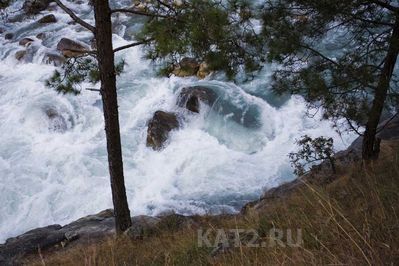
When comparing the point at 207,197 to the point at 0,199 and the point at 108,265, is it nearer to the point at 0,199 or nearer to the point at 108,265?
the point at 0,199

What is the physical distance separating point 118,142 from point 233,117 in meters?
7.71

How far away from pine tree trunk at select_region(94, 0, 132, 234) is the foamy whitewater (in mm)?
3918

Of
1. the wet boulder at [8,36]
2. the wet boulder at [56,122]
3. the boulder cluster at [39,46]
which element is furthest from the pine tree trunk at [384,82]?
the wet boulder at [8,36]

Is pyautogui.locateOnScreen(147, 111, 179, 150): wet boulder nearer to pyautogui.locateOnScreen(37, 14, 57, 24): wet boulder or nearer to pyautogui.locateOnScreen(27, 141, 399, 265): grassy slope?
pyautogui.locateOnScreen(27, 141, 399, 265): grassy slope

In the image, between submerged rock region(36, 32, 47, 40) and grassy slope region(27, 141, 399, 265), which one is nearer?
grassy slope region(27, 141, 399, 265)

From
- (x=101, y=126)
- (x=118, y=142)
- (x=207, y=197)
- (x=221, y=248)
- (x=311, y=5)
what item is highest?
(x=101, y=126)

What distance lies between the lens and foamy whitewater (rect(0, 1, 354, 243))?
1079cm

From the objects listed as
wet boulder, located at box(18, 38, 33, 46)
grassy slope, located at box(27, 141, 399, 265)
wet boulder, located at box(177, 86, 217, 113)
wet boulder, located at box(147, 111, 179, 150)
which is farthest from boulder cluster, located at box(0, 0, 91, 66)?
grassy slope, located at box(27, 141, 399, 265)

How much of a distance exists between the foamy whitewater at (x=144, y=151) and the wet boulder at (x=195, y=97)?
22cm

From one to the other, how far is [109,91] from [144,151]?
7115 mm

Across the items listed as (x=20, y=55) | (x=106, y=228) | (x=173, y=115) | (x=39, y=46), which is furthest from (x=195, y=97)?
(x=20, y=55)

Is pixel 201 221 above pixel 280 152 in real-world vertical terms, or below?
below

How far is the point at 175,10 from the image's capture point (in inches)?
221

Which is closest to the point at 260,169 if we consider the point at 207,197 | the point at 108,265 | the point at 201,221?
the point at 207,197
